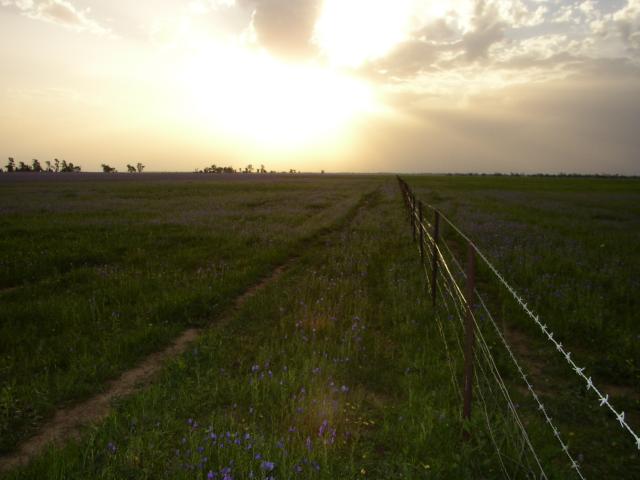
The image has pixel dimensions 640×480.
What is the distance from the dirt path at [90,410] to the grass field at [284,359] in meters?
0.17

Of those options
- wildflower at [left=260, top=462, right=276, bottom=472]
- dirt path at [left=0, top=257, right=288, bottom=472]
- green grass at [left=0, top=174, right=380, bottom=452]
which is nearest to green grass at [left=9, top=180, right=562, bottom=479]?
wildflower at [left=260, top=462, right=276, bottom=472]

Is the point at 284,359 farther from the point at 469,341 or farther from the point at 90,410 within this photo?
the point at 469,341

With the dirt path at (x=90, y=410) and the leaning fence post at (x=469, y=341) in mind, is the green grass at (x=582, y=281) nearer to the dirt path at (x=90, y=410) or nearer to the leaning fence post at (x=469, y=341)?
the leaning fence post at (x=469, y=341)

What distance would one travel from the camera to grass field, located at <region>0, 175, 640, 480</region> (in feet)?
12.8

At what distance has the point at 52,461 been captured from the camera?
3814mm

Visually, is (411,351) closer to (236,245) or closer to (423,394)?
(423,394)

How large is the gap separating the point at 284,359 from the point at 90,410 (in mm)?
2685

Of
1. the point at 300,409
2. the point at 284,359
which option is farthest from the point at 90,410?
the point at 300,409

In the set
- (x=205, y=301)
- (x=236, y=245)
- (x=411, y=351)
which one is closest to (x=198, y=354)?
(x=205, y=301)

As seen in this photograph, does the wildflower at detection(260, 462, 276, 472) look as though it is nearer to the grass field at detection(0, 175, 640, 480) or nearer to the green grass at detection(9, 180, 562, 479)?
the grass field at detection(0, 175, 640, 480)

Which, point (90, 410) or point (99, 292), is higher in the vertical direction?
point (99, 292)

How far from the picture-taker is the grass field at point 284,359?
3.90 m

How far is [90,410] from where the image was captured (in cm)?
489

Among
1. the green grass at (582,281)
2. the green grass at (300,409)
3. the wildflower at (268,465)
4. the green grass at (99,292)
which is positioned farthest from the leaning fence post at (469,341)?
the green grass at (99,292)
